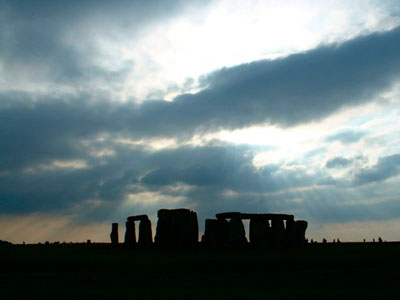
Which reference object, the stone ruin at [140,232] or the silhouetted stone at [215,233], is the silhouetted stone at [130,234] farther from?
the silhouetted stone at [215,233]

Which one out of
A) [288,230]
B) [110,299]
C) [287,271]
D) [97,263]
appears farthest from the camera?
[288,230]

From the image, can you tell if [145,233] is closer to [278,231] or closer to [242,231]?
[242,231]

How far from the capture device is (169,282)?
15281 mm

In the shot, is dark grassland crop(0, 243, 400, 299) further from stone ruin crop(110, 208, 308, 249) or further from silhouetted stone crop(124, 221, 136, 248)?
silhouetted stone crop(124, 221, 136, 248)

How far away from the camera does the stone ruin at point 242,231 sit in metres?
32.6

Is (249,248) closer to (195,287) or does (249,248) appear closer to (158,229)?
(158,229)

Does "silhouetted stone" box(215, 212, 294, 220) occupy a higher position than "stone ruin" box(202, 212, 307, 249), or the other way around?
"silhouetted stone" box(215, 212, 294, 220)

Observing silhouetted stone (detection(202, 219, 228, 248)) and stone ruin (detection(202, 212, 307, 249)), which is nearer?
stone ruin (detection(202, 212, 307, 249))

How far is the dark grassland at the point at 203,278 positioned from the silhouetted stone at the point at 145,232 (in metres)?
12.8

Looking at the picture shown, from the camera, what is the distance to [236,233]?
32.5 m

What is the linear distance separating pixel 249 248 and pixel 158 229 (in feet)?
20.1

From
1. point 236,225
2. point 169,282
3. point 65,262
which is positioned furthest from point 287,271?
point 236,225

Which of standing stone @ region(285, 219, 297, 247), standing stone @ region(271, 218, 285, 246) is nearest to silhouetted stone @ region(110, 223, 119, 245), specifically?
standing stone @ region(271, 218, 285, 246)

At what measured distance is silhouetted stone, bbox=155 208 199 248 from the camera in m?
32.8
